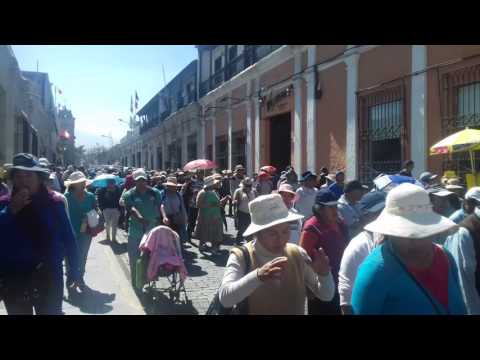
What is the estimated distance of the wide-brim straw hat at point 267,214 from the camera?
2637 millimetres

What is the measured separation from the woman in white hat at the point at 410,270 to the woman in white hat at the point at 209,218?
6926 millimetres

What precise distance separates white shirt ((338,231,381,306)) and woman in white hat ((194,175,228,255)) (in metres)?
6.08

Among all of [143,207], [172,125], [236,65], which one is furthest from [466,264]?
[172,125]

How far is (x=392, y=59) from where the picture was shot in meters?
10.2

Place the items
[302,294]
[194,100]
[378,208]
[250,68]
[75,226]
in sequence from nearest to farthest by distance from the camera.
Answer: [302,294]
[378,208]
[75,226]
[250,68]
[194,100]

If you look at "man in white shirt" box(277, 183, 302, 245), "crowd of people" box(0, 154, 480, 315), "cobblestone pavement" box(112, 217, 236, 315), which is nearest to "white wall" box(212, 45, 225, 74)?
"cobblestone pavement" box(112, 217, 236, 315)

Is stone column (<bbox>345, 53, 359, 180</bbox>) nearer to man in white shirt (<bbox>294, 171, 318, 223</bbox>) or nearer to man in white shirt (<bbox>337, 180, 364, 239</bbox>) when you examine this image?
man in white shirt (<bbox>294, 171, 318, 223</bbox>)

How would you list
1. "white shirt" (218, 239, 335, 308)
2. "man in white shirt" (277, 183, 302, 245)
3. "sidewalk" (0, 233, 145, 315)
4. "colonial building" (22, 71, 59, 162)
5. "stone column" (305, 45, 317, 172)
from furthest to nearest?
"colonial building" (22, 71, 59, 162)
"stone column" (305, 45, 317, 172)
"sidewalk" (0, 233, 145, 315)
"man in white shirt" (277, 183, 302, 245)
"white shirt" (218, 239, 335, 308)

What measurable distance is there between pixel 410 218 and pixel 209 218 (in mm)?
7036

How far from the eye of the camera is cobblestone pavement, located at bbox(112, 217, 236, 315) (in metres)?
5.68

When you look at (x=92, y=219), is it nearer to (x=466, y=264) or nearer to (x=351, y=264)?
(x=351, y=264)
